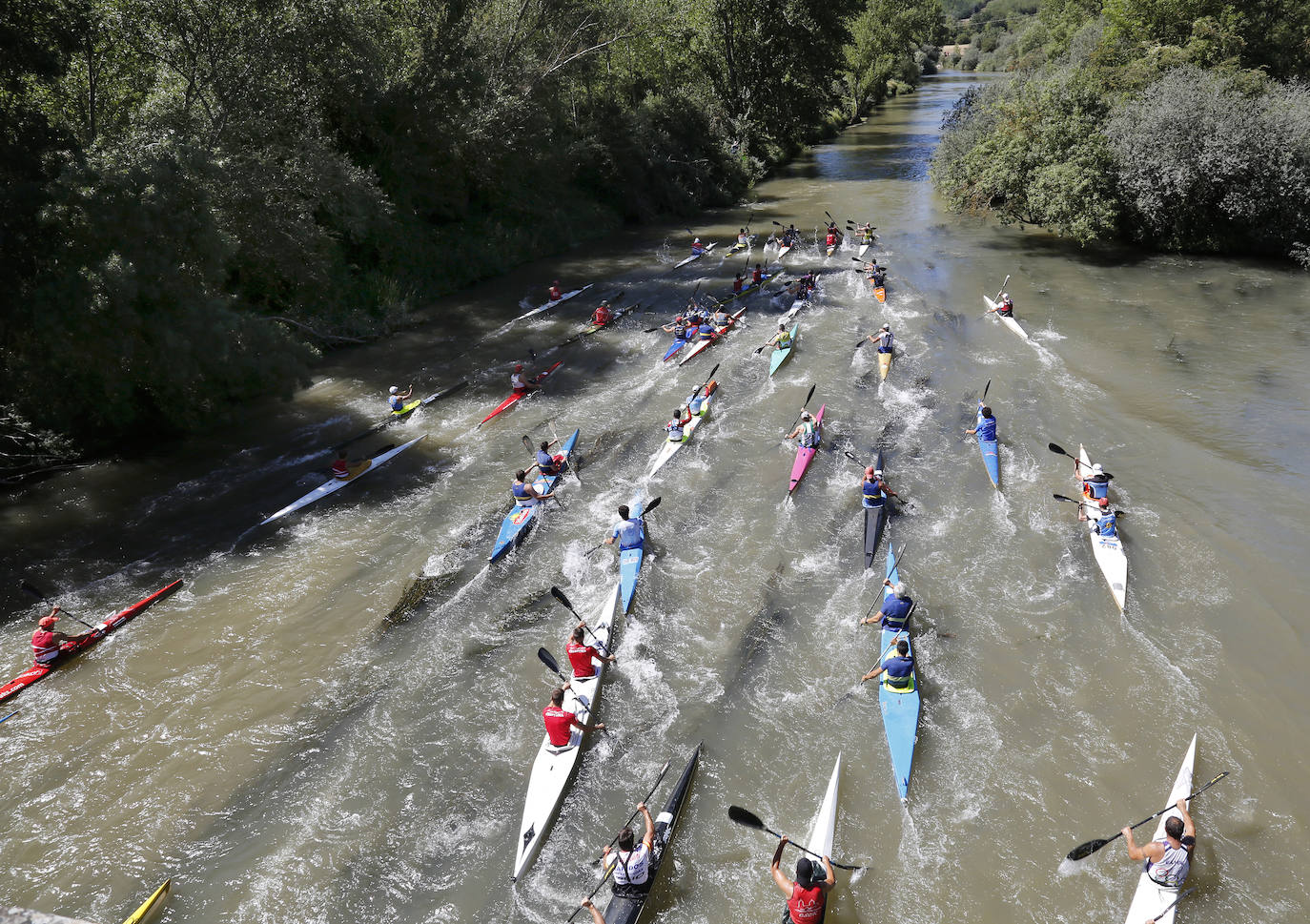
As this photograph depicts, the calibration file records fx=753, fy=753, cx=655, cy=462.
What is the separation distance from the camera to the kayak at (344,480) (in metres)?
14.4

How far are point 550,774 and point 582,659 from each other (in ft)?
5.42

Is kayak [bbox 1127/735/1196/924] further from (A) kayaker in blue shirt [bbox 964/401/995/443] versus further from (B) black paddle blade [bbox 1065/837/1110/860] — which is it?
(A) kayaker in blue shirt [bbox 964/401/995/443]

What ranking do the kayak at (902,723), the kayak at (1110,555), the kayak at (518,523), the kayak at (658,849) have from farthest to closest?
the kayak at (518,523)
the kayak at (1110,555)
the kayak at (902,723)
the kayak at (658,849)

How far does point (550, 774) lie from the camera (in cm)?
873

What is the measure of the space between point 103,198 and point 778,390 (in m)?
14.5

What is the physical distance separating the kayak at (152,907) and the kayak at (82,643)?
15.0 feet

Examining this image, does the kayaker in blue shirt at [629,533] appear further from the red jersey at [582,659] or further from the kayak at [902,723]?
the kayak at [902,723]

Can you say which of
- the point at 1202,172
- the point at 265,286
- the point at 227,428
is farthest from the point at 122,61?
the point at 1202,172

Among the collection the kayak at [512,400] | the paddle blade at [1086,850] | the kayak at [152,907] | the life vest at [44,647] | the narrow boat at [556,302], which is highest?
the narrow boat at [556,302]

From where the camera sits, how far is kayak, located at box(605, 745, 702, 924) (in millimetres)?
7242

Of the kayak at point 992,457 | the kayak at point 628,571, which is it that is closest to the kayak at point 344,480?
the kayak at point 628,571

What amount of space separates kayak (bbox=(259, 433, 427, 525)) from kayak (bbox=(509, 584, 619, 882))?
735cm

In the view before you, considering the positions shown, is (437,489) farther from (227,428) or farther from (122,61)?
(122,61)

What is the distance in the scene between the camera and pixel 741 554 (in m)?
12.7
